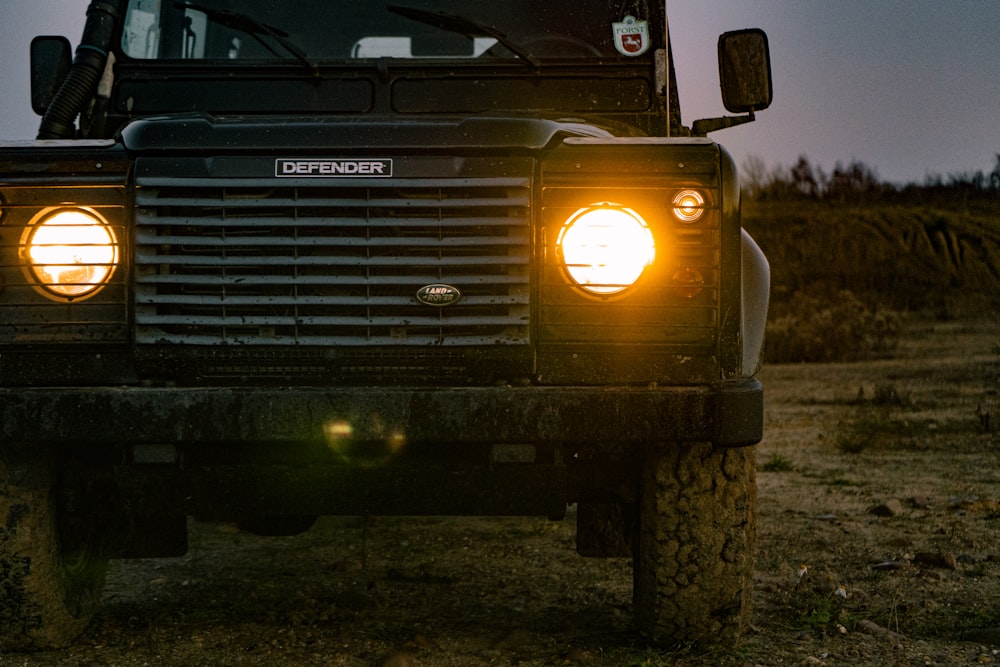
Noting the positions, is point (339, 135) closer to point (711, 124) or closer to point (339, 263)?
point (339, 263)

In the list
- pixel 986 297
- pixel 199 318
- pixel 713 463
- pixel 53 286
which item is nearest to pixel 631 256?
pixel 713 463

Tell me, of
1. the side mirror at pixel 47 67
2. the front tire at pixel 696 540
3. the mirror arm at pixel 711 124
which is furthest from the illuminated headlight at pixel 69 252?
the mirror arm at pixel 711 124

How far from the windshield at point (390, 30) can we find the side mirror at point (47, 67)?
0.35 metres

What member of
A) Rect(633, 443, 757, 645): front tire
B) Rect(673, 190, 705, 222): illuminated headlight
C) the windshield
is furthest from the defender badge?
Rect(633, 443, 757, 645): front tire

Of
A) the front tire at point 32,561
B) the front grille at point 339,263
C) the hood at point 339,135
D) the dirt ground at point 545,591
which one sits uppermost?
the hood at point 339,135

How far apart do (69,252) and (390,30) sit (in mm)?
1598

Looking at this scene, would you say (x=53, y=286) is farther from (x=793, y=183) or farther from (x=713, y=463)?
(x=793, y=183)

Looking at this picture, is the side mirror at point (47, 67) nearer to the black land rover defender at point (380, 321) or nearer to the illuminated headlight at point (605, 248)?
the black land rover defender at point (380, 321)

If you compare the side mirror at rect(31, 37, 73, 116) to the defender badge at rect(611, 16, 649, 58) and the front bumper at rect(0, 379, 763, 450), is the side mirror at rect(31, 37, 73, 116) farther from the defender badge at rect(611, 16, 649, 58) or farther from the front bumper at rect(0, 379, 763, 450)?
the defender badge at rect(611, 16, 649, 58)

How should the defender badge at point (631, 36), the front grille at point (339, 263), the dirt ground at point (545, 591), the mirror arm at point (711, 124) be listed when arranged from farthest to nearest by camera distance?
1. the mirror arm at point (711, 124)
2. the defender badge at point (631, 36)
3. the dirt ground at point (545, 591)
4. the front grille at point (339, 263)

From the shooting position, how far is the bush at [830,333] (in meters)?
16.2

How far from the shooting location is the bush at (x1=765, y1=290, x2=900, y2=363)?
53.1 feet

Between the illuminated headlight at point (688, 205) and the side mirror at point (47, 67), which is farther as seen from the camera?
the side mirror at point (47, 67)

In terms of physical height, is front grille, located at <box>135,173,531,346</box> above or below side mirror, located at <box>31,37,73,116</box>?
below
